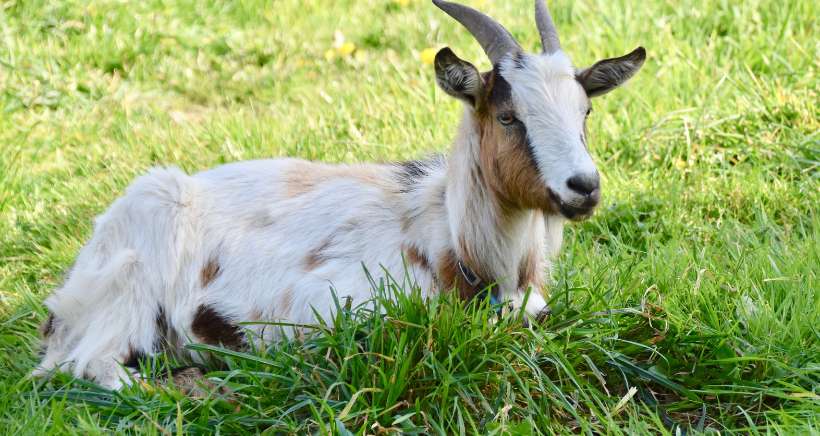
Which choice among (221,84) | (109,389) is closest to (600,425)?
(109,389)

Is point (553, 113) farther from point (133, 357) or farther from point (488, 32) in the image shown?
point (133, 357)

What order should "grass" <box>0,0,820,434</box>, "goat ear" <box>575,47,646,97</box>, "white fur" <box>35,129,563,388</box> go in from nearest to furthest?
"grass" <box>0,0,820,434</box>, "goat ear" <box>575,47,646,97</box>, "white fur" <box>35,129,563,388</box>

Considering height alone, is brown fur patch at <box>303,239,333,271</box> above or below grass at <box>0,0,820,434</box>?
above

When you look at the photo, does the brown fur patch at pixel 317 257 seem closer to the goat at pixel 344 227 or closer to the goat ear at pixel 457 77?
the goat at pixel 344 227

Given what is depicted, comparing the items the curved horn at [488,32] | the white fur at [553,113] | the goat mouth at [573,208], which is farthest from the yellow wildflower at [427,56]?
the goat mouth at [573,208]

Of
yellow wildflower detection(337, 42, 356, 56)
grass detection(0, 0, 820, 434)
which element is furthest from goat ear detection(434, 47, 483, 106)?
yellow wildflower detection(337, 42, 356, 56)

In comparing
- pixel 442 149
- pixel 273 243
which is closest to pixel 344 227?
pixel 273 243

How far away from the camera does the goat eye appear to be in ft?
13.8

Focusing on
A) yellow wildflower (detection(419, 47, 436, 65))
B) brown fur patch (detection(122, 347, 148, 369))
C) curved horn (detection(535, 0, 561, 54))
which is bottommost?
brown fur patch (detection(122, 347, 148, 369))

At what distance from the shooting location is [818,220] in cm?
535

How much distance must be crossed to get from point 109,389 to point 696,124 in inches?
142

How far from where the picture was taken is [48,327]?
4.97 metres

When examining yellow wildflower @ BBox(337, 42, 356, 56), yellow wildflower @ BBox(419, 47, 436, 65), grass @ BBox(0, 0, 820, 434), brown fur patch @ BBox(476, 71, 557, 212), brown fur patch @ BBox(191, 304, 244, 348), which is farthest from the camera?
yellow wildflower @ BBox(337, 42, 356, 56)

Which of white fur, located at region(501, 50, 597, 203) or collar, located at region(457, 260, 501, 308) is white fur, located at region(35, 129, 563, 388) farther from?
white fur, located at region(501, 50, 597, 203)
